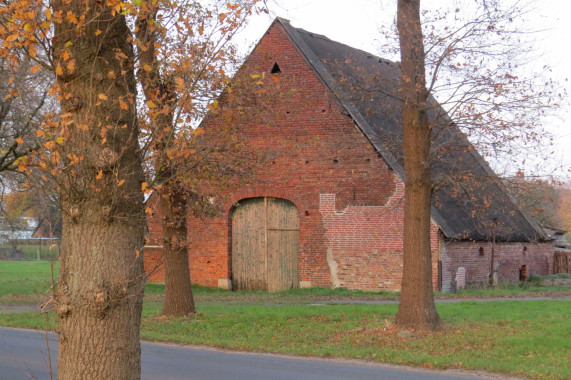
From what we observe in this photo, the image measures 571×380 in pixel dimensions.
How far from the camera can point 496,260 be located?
1020 inches

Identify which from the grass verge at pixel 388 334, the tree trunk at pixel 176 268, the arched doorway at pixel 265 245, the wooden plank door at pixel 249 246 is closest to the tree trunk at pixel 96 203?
the grass verge at pixel 388 334

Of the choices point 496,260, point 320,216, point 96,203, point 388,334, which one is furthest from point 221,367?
point 496,260

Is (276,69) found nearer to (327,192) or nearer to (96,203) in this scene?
(327,192)

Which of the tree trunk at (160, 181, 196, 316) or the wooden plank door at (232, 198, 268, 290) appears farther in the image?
the wooden plank door at (232, 198, 268, 290)

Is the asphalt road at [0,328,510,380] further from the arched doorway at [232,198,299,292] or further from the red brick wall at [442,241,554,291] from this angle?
the red brick wall at [442,241,554,291]

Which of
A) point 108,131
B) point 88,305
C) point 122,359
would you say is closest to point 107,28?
point 108,131

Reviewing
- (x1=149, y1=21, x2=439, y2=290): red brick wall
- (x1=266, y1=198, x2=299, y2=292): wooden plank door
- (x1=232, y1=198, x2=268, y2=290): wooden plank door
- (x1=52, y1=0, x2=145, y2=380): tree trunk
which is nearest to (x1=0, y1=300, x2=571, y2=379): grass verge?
(x1=149, y1=21, x2=439, y2=290): red brick wall

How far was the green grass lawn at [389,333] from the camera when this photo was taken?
10945 millimetres

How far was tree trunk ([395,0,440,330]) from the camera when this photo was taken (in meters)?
13.4

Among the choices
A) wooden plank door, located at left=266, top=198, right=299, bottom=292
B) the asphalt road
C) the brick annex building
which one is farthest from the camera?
wooden plank door, located at left=266, top=198, right=299, bottom=292

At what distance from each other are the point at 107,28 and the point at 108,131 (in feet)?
2.34

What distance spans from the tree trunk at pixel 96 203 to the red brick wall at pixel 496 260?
19.2 metres

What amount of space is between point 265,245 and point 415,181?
462 inches

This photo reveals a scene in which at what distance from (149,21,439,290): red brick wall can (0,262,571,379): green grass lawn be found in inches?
200
